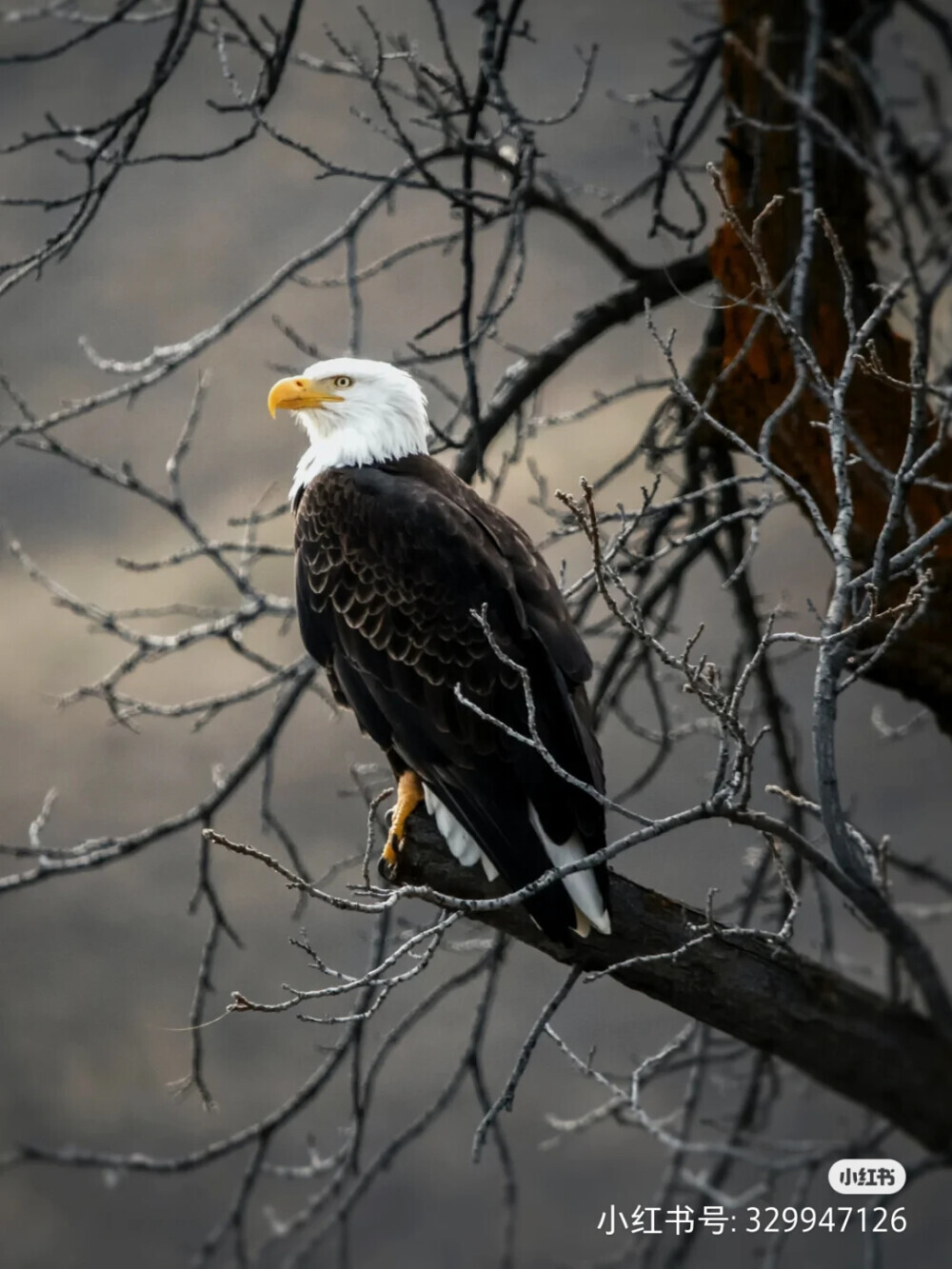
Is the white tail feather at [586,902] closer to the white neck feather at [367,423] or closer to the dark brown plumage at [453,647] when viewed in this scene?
the dark brown plumage at [453,647]

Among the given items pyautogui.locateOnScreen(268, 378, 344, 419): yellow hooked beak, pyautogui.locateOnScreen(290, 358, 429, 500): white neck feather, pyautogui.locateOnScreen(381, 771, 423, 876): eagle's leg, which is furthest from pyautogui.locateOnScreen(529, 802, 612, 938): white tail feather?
pyautogui.locateOnScreen(268, 378, 344, 419): yellow hooked beak

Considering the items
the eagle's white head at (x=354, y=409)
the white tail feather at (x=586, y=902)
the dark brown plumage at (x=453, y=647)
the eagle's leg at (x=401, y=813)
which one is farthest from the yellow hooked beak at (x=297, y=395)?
the white tail feather at (x=586, y=902)

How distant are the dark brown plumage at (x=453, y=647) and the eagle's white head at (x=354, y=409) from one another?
0.33 feet

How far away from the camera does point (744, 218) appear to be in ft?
11.3

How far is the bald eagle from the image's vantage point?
2.77m

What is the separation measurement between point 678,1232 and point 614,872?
1306 mm

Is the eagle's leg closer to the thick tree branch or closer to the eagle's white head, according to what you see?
the thick tree branch

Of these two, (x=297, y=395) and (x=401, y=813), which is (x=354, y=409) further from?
(x=401, y=813)

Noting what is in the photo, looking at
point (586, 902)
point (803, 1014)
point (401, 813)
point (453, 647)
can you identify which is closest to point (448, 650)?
point (453, 647)

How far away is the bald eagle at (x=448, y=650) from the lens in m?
2.77

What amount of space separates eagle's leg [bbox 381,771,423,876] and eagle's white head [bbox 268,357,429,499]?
0.77m

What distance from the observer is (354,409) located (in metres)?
3.48

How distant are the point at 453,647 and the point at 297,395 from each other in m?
0.84

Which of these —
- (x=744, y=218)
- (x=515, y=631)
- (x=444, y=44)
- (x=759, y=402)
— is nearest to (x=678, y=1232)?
(x=515, y=631)
